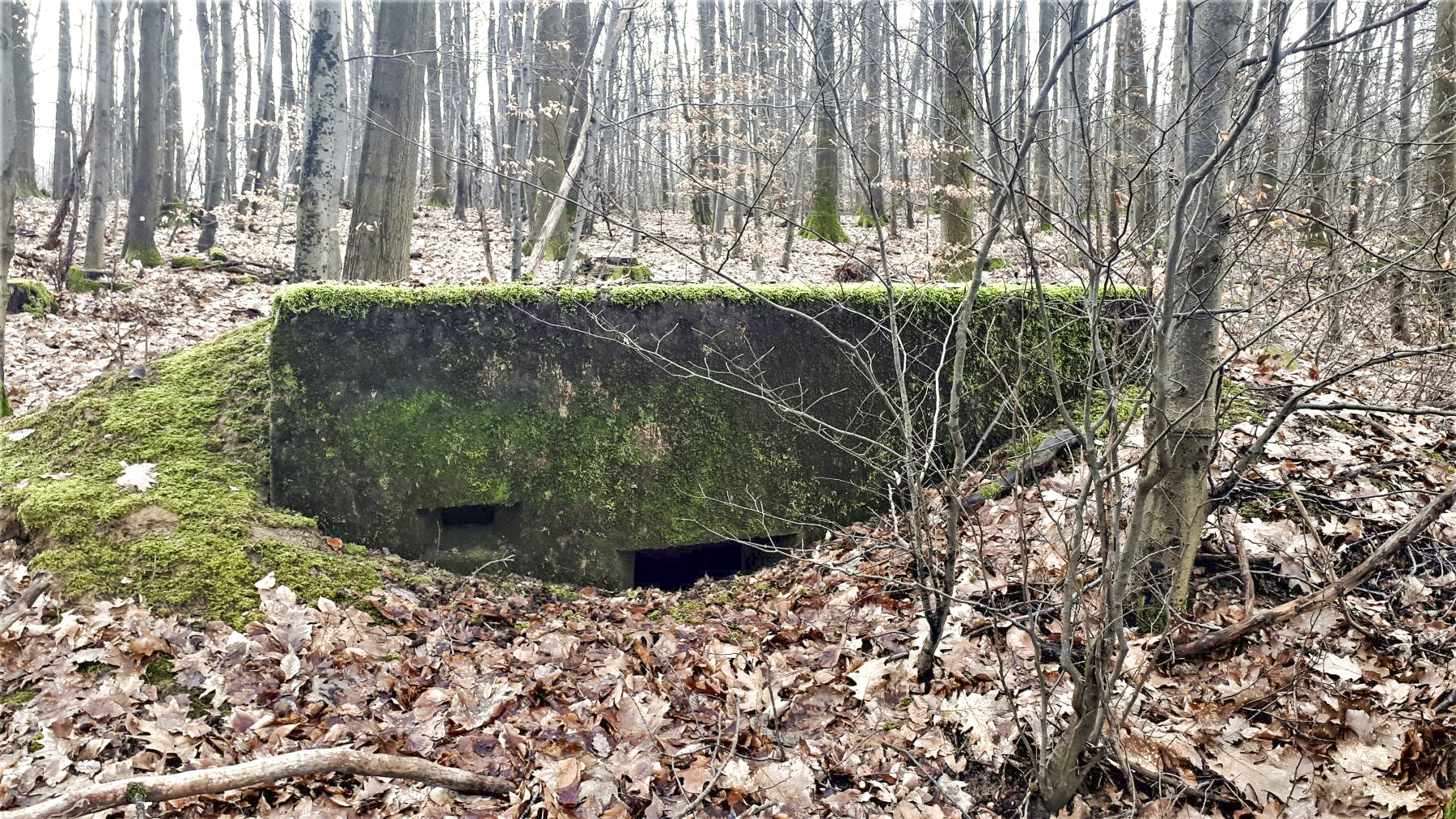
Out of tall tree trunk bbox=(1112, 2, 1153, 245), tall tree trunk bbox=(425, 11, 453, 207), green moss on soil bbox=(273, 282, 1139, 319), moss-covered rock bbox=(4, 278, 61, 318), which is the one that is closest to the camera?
tall tree trunk bbox=(1112, 2, 1153, 245)

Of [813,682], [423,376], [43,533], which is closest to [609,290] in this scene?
[423,376]

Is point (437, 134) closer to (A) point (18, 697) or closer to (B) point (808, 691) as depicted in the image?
(A) point (18, 697)

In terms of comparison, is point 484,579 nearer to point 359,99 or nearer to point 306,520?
point 306,520

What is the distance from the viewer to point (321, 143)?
297 inches

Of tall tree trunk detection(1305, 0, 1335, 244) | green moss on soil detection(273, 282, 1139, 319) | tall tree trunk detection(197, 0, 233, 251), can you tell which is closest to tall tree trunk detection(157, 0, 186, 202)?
tall tree trunk detection(197, 0, 233, 251)

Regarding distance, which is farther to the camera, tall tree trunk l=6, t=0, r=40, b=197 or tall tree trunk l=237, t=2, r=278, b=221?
tall tree trunk l=237, t=2, r=278, b=221

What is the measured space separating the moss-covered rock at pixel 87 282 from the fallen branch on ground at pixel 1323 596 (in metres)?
12.0

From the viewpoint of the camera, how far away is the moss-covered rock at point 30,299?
938 centimetres

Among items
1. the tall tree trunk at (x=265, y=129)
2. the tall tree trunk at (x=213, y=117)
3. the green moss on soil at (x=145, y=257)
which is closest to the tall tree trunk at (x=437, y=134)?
the tall tree trunk at (x=265, y=129)

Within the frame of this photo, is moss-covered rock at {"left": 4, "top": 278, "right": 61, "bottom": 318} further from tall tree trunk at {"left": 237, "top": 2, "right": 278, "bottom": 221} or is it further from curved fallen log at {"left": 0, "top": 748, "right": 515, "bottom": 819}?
curved fallen log at {"left": 0, "top": 748, "right": 515, "bottom": 819}

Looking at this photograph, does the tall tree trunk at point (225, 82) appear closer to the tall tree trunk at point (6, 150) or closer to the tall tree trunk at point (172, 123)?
the tall tree trunk at point (172, 123)

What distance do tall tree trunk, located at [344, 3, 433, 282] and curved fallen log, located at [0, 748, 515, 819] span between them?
17.9ft

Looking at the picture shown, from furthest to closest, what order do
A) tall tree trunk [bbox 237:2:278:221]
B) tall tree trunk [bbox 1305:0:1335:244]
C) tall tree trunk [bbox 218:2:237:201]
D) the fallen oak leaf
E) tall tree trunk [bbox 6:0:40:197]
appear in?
tall tree trunk [bbox 237:2:278:221]
tall tree trunk [bbox 218:2:237:201]
tall tree trunk [bbox 6:0:40:197]
the fallen oak leaf
tall tree trunk [bbox 1305:0:1335:244]

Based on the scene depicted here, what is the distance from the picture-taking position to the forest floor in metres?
2.73
